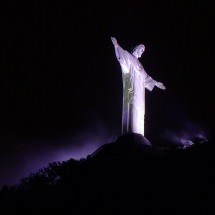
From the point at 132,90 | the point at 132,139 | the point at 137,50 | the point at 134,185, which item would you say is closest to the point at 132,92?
the point at 132,90

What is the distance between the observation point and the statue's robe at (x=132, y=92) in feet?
40.5

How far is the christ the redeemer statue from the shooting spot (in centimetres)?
1236

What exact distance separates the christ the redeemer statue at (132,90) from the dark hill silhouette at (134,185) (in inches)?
78.5

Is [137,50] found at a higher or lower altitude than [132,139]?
higher

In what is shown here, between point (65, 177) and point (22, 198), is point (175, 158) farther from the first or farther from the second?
point (22, 198)

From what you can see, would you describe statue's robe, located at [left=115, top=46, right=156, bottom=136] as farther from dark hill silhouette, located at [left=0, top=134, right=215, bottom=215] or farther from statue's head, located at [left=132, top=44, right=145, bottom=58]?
dark hill silhouette, located at [left=0, top=134, right=215, bottom=215]

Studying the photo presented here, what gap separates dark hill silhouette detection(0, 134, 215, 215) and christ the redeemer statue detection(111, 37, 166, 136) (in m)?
1.99

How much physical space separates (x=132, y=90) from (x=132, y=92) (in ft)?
0.26

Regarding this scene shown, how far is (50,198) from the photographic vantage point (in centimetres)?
922

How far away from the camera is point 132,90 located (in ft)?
42.5

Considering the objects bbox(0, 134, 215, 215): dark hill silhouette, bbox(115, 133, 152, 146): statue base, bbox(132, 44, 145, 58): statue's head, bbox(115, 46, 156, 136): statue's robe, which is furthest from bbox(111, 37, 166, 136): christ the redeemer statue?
bbox(0, 134, 215, 215): dark hill silhouette

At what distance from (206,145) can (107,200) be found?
99.7 inches

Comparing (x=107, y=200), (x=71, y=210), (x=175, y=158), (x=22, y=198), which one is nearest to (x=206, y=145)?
(x=175, y=158)

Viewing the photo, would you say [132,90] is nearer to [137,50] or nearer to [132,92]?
[132,92]
